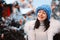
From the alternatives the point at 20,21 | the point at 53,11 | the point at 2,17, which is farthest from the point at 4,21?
the point at 53,11

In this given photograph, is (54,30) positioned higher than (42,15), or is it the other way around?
(42,15)

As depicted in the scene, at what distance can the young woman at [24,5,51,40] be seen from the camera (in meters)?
1.66

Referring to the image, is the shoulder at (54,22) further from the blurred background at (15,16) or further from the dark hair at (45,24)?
the blurred background at (15,16)

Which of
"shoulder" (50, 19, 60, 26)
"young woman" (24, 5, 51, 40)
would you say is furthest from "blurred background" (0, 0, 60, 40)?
"shoulder" (50, 19, 60, 26)

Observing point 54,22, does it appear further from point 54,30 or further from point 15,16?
point 15,16

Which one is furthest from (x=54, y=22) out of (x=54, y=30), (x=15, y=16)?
(x=15, y=16)

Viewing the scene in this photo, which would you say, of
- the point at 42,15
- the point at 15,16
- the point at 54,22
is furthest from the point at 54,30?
the point at 15,16

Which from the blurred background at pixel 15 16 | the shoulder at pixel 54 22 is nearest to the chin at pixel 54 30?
the shoulder at pixel 54 22

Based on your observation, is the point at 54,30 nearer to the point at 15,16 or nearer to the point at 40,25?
the point at 40,25

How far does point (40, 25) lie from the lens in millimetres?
1695

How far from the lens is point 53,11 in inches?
65.7

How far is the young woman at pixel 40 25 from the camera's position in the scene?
1.66 meters

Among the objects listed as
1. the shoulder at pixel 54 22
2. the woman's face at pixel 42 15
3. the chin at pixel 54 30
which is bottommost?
the chin at pixel 54 30

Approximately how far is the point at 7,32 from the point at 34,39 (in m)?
0.28
